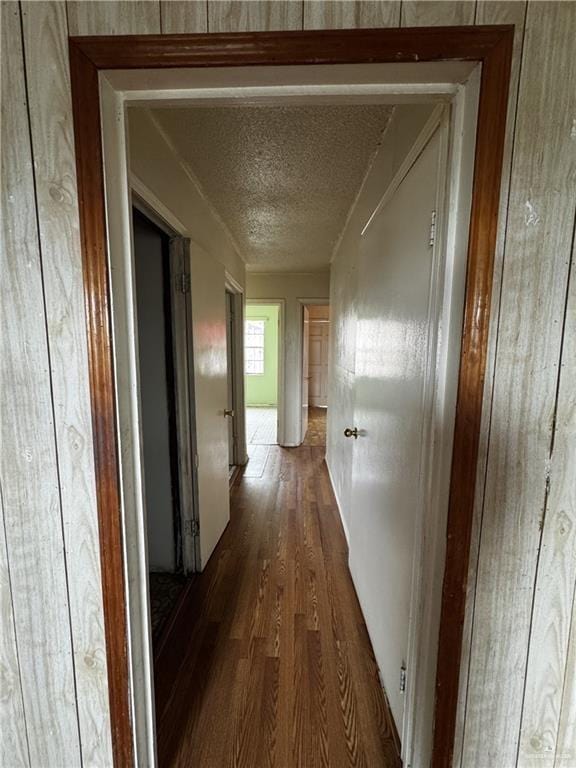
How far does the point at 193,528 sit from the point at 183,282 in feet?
4.73

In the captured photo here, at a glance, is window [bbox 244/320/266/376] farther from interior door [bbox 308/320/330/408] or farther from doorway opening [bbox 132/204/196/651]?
doorway opening [bbox 132/204/196/651]

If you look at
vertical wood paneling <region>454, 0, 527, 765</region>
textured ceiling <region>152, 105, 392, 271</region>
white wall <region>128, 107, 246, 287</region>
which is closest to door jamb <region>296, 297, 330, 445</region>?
textured ceiling <region>152, 105, 392, 271</region>

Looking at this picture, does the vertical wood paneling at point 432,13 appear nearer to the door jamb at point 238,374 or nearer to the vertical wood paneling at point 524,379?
the vertical wood paneling at point 524,379

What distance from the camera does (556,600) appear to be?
2.68 feet

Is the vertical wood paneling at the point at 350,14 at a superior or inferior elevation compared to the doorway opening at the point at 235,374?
superior

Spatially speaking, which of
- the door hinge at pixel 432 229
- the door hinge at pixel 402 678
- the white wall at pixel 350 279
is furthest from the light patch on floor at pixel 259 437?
the door hinge at pixel 432 229

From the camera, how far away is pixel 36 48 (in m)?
0.73

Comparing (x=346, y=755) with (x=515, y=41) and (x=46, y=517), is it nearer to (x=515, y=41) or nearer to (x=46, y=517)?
(x=46, y=517)

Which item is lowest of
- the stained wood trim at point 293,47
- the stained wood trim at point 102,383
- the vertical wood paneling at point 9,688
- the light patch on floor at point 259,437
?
the light patch on floor at point 259,437

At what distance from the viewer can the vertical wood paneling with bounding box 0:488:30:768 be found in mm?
867

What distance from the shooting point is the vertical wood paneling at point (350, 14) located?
2.25 feet

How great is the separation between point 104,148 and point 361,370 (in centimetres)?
143

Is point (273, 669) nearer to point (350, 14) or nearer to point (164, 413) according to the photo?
point (164, 413)

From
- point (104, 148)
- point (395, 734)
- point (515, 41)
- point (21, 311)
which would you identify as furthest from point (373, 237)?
point (395, 734)
